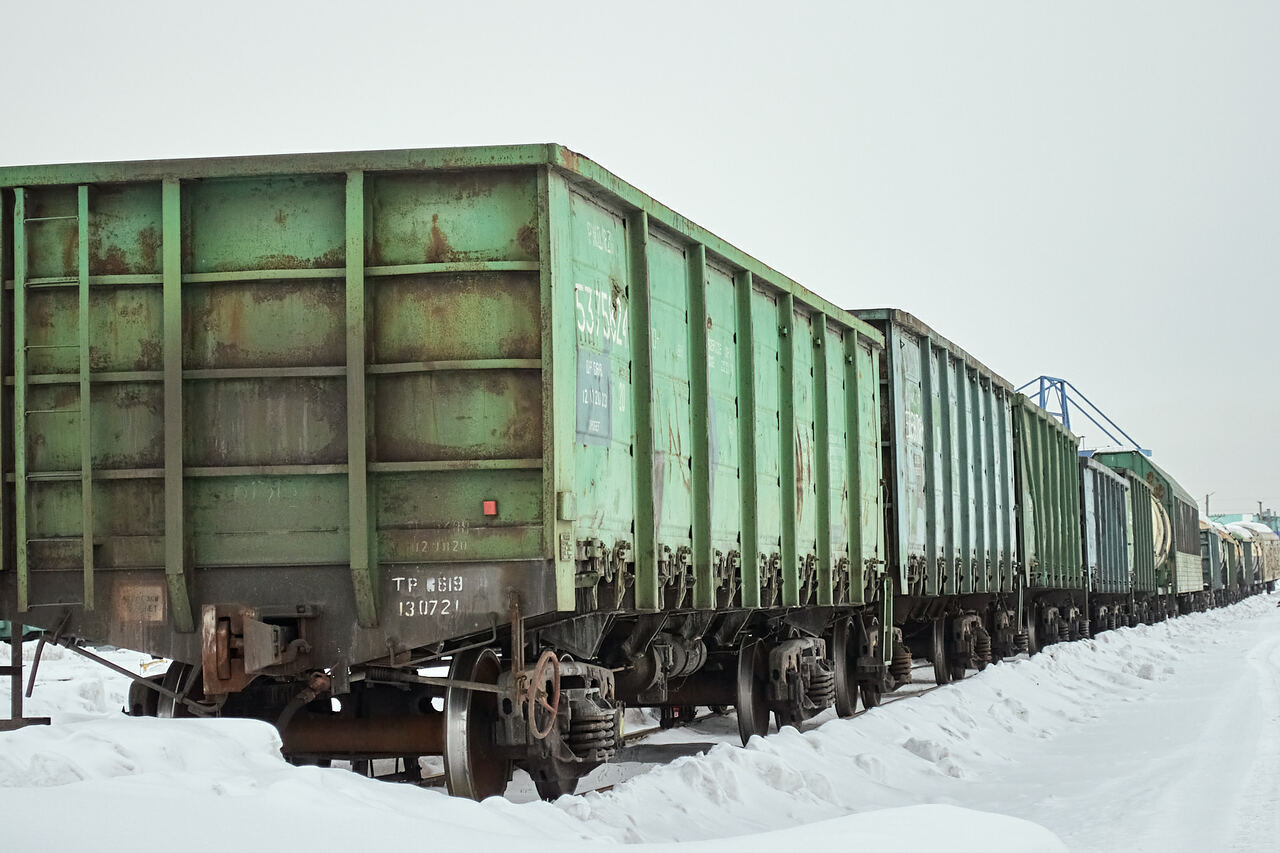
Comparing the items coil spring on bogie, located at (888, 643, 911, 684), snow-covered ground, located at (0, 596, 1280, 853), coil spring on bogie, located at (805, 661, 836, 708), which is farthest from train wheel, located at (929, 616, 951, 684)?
coil spring on bogie, located at (805, 661, 836, 708)

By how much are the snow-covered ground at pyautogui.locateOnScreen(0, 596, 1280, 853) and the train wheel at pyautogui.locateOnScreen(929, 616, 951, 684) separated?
128 centimetres

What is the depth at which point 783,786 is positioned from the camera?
28.8 feet

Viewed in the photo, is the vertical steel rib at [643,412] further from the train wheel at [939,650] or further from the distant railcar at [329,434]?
the train wheel at [939,650]

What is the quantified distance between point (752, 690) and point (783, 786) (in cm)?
330

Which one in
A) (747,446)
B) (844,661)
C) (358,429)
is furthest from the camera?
(844,661)

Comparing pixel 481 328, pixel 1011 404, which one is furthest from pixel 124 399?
pixel 1011 404

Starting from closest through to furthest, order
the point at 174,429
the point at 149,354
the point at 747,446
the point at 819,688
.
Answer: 1. the point at 174,429
2. the point at 149,354
3. the point at 747,446
4. the point at 819,688

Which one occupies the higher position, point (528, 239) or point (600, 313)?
point (528, 239)

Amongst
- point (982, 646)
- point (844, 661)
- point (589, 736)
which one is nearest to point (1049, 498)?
point (982, 646)

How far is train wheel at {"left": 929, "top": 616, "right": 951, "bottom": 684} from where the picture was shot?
18.3m

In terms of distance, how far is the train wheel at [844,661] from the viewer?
14.2 meters

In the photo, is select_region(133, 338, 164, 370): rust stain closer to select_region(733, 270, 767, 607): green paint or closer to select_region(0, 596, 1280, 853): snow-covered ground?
select_region(0, 596, 1280, 853): snow-covered ground

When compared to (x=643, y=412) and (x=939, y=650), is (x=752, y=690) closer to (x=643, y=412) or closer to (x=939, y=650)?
(x=643, y=412)

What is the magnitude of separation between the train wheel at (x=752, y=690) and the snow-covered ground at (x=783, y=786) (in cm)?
55
